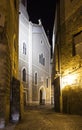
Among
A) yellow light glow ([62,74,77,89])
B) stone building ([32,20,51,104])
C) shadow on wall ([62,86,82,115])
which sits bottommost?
shadow on wall ([62,86,82,115])

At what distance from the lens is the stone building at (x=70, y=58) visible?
13820 mm

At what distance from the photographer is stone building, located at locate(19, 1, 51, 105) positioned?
31.1 meters

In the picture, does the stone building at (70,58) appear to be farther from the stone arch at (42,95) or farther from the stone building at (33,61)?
the stone arch at (42,95)

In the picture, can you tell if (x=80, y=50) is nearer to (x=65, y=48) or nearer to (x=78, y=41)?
(x=78, y=41)

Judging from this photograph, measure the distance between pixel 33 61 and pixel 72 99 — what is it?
67.1 feet

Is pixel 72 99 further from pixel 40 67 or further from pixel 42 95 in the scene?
pixel 42 95

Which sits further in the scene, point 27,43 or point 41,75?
point 41,75

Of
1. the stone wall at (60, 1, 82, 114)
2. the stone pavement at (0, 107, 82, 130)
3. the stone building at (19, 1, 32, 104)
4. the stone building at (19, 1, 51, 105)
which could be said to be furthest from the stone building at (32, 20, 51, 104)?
the stone pavement at (0, 107, 82, 130)

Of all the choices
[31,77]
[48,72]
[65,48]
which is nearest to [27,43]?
[31,77]

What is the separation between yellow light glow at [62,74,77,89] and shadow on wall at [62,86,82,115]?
288mm

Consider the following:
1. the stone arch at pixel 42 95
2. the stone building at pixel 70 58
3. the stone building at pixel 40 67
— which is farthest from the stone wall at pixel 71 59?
the stone arch at pixel 42 95

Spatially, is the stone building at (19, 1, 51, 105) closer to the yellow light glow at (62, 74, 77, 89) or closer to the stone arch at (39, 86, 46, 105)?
the stone arch at (39, 86, 46, 105)

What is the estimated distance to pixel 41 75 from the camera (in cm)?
3812

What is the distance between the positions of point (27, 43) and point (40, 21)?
6.89 meters
